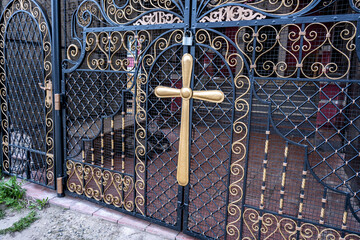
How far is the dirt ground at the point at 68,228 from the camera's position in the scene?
285 cm

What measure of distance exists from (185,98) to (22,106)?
2906 mm

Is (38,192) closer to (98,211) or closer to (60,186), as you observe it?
(60,186)

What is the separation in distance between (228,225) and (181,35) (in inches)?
75.6

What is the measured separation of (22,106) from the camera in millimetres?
4184

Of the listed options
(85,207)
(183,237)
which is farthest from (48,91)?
(183,237)

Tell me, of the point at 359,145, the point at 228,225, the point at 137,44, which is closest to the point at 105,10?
the point at 137,44

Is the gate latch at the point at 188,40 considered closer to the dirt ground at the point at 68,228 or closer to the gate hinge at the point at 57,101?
the gate hinge at the point at 57,101

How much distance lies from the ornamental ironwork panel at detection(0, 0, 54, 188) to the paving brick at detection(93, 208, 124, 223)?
88 centimetres

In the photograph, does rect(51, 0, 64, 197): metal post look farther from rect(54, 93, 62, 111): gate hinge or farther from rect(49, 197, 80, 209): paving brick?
rect(49, 197, 80, 209): paving brick

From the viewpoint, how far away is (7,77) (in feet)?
12.9

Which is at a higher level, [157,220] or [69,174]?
[69,174]

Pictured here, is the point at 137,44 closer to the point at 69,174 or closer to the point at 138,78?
the point at 138,78

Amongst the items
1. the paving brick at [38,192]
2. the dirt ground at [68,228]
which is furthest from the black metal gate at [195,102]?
the dirt ground at [68,228]

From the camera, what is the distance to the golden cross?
2.59 meters
